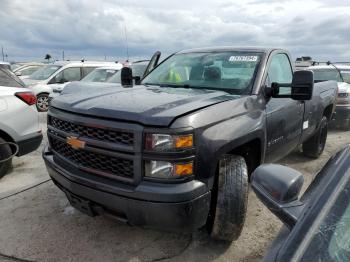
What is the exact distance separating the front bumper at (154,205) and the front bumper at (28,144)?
2410mm


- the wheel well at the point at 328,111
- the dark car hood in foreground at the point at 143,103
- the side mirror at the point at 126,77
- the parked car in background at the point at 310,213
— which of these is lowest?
the wheel well at the point at 328,111

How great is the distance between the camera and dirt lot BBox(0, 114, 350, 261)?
3.08 m

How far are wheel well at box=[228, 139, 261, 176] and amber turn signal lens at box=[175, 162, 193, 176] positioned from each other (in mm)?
797

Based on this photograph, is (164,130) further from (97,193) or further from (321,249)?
(321,249)

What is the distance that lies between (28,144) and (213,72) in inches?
109

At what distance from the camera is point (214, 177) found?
9.45 ft

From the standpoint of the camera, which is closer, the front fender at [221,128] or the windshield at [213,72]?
the front fender at [221,128]

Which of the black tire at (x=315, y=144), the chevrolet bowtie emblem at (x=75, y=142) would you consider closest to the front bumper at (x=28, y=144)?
the chevrolet bowtie emblem at (x=75, y=142)

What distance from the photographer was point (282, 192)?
1586 mm

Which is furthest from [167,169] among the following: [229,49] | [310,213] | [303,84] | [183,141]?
[229,49]

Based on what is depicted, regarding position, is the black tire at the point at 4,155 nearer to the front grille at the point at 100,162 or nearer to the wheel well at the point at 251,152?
the front grille at the point at 100,162

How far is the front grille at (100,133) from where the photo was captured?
8.61 feet

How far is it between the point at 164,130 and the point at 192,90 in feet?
3.88

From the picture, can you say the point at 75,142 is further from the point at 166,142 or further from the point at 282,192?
the point at 282,192
